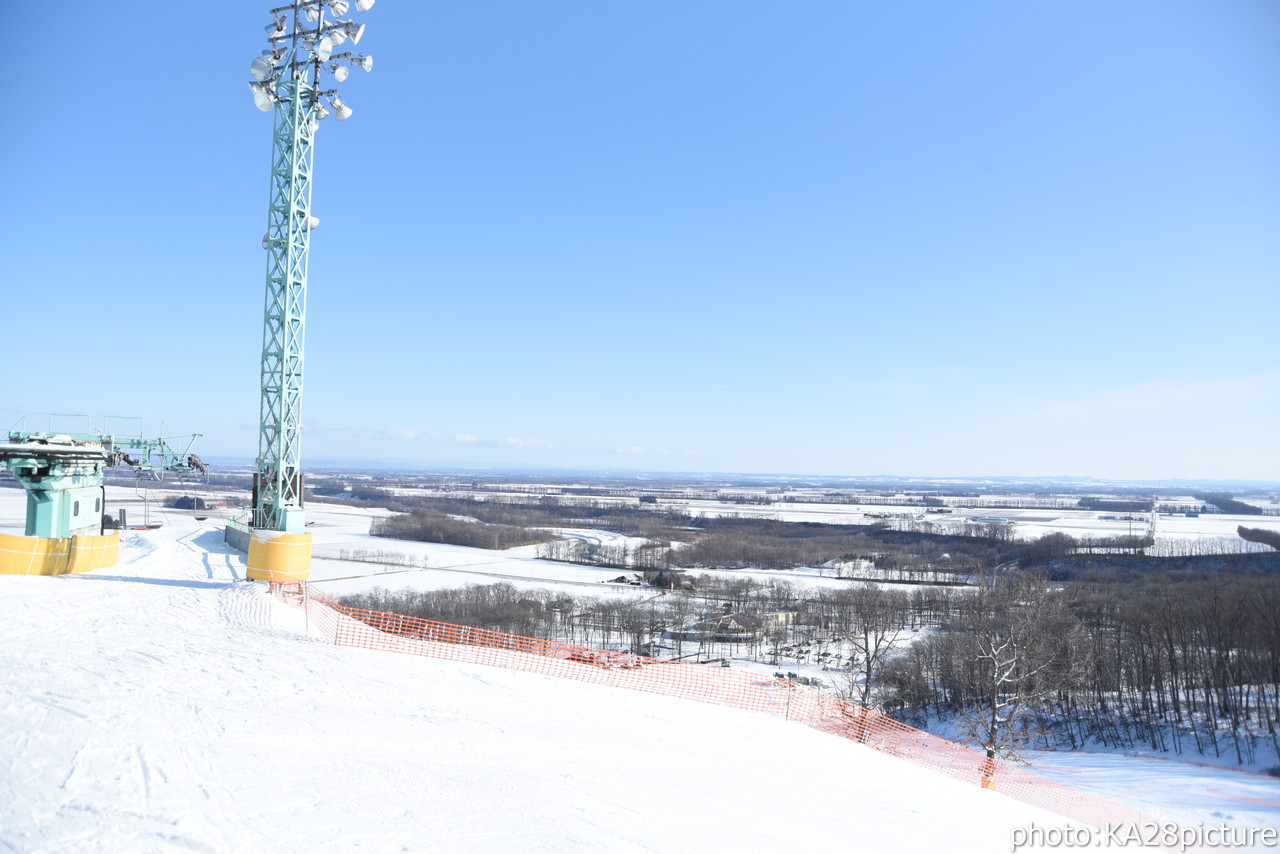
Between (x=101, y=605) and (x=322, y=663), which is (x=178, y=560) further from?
(x=322, y=663)

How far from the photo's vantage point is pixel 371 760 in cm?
620

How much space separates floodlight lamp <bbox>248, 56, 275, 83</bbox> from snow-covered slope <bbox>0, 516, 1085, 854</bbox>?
1264 centimetres

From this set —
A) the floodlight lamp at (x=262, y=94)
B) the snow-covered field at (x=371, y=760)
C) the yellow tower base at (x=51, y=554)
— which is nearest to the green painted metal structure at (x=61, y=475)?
the yellow tower base at (x=51, y=554)

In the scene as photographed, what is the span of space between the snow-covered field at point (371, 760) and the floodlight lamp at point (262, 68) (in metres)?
12.4

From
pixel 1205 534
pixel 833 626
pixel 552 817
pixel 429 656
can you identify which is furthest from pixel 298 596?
pixel 1205 534

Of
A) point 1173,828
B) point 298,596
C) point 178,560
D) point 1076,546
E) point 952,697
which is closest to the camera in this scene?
point 1173,828

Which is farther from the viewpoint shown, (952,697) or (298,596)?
(952,697)

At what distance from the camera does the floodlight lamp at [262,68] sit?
16.6 metres

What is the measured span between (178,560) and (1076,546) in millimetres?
81177

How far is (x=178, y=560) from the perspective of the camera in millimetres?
15891

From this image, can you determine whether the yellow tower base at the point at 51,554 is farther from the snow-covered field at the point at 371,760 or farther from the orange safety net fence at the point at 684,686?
the orange safety net fence at the point at 684,686

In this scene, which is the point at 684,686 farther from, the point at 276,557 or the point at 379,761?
the point at 379,761

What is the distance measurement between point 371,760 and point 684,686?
9.45 metres

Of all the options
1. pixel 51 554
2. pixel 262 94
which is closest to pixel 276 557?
pixel 51 554
